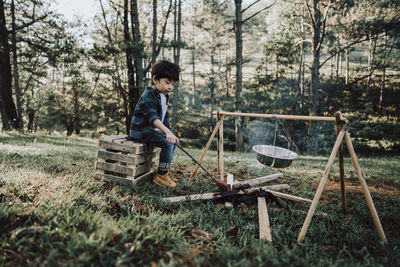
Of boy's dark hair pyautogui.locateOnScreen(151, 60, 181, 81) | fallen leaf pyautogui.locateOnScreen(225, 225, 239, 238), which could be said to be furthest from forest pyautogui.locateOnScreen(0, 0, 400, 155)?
fallen leaf pyautogui.locateOnScreen(225, 225, 239, 238)

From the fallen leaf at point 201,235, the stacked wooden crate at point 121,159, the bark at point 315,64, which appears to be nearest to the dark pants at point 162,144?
the stacked wooden crate at point 121,159

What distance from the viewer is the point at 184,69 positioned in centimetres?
1614

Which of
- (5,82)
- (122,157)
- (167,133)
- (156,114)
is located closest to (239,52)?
(156,114)

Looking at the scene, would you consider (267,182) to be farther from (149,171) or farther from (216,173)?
(149,171)

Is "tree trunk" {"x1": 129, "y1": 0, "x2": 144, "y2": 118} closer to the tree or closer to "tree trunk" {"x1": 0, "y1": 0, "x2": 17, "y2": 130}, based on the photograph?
the tree

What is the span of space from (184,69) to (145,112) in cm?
1365

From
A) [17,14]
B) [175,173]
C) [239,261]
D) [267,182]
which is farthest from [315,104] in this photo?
[17,14]

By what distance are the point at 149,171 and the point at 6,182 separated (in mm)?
1936

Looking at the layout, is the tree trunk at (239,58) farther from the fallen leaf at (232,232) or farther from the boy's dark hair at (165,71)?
the fallen leaf at (232,232)

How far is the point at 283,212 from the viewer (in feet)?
9.48

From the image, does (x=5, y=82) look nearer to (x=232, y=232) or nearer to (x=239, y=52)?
(x=239, y=52)

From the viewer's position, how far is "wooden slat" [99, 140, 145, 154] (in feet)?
10.5

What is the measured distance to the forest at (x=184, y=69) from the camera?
966 centimetres

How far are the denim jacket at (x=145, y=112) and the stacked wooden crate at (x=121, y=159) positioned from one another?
21 cm
